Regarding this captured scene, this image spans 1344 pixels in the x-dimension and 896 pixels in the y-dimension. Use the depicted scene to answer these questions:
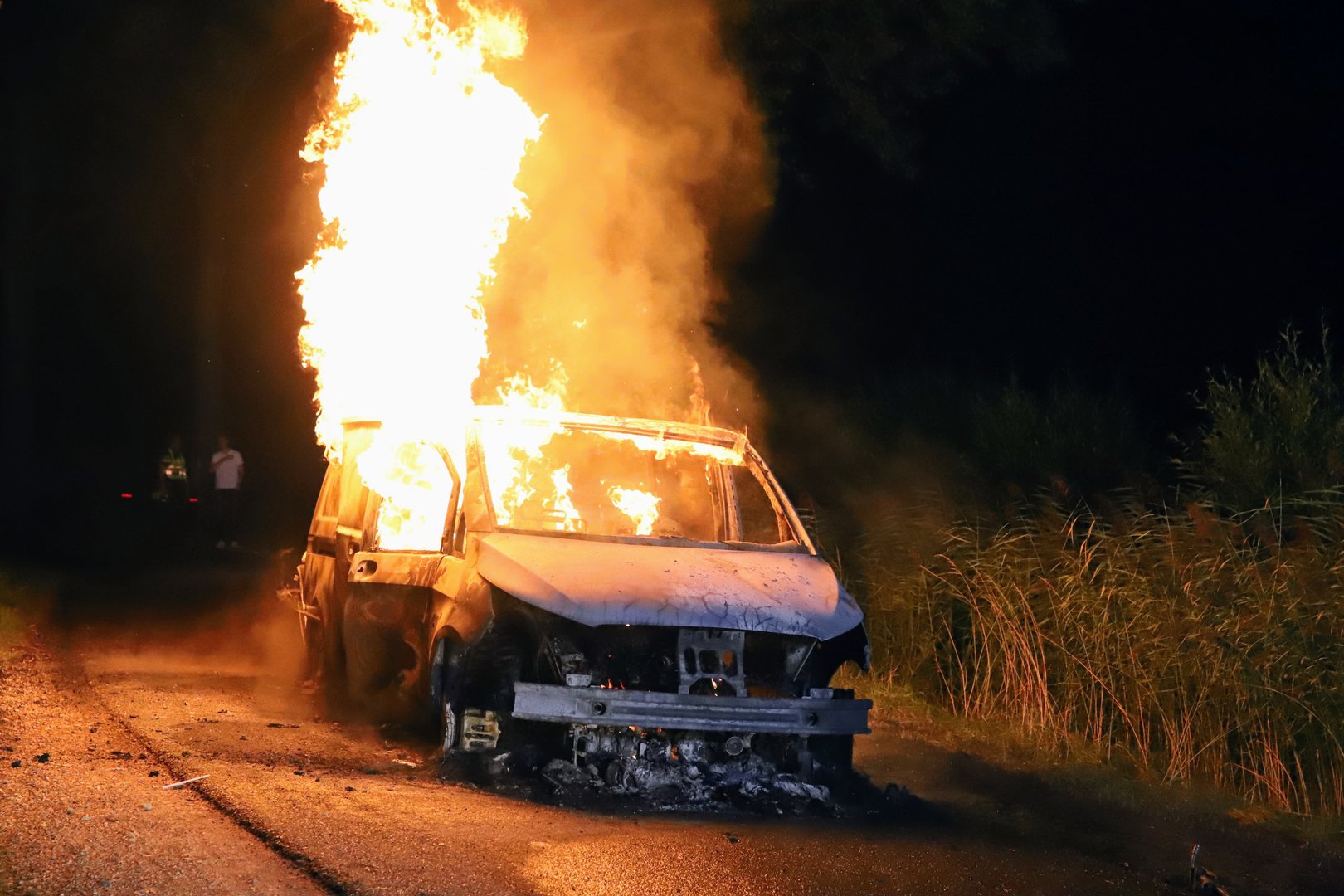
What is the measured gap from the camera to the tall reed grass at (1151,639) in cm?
858

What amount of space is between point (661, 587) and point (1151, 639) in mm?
3791

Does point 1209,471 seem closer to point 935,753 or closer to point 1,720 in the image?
point 935,753

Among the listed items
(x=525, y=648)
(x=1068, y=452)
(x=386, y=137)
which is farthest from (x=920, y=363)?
(x=525, y=648)

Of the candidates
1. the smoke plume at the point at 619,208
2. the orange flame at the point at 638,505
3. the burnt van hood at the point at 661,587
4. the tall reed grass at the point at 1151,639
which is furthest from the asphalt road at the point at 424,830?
the smoke plume at the point at 619,208

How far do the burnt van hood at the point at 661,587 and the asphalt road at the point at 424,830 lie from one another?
0.91 m

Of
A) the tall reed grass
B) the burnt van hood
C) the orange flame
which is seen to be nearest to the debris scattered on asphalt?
the burnt van hood

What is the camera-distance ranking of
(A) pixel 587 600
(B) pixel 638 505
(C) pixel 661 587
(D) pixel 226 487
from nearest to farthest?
(A) pixel 587 600
(C) pixel 661 587
(B) pixel 638 505
(D) pixel 226 487

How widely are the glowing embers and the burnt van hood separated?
245cm

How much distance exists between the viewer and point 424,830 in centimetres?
638

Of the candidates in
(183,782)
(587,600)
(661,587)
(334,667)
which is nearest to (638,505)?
(661,587)

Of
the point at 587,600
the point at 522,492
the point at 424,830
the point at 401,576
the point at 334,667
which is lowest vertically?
the point at 424,830

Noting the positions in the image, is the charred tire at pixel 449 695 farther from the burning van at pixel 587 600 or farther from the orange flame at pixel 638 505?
the orange flame at pixel 638 505

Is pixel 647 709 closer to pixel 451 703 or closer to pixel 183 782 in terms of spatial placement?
pixel 451 703

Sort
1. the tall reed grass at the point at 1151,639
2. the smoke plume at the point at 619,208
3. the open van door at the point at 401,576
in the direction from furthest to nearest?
the smoke plume at the point at 619,208 → the tall reed grass at the point at 1151,639 → the open van door at the point at 401,576
